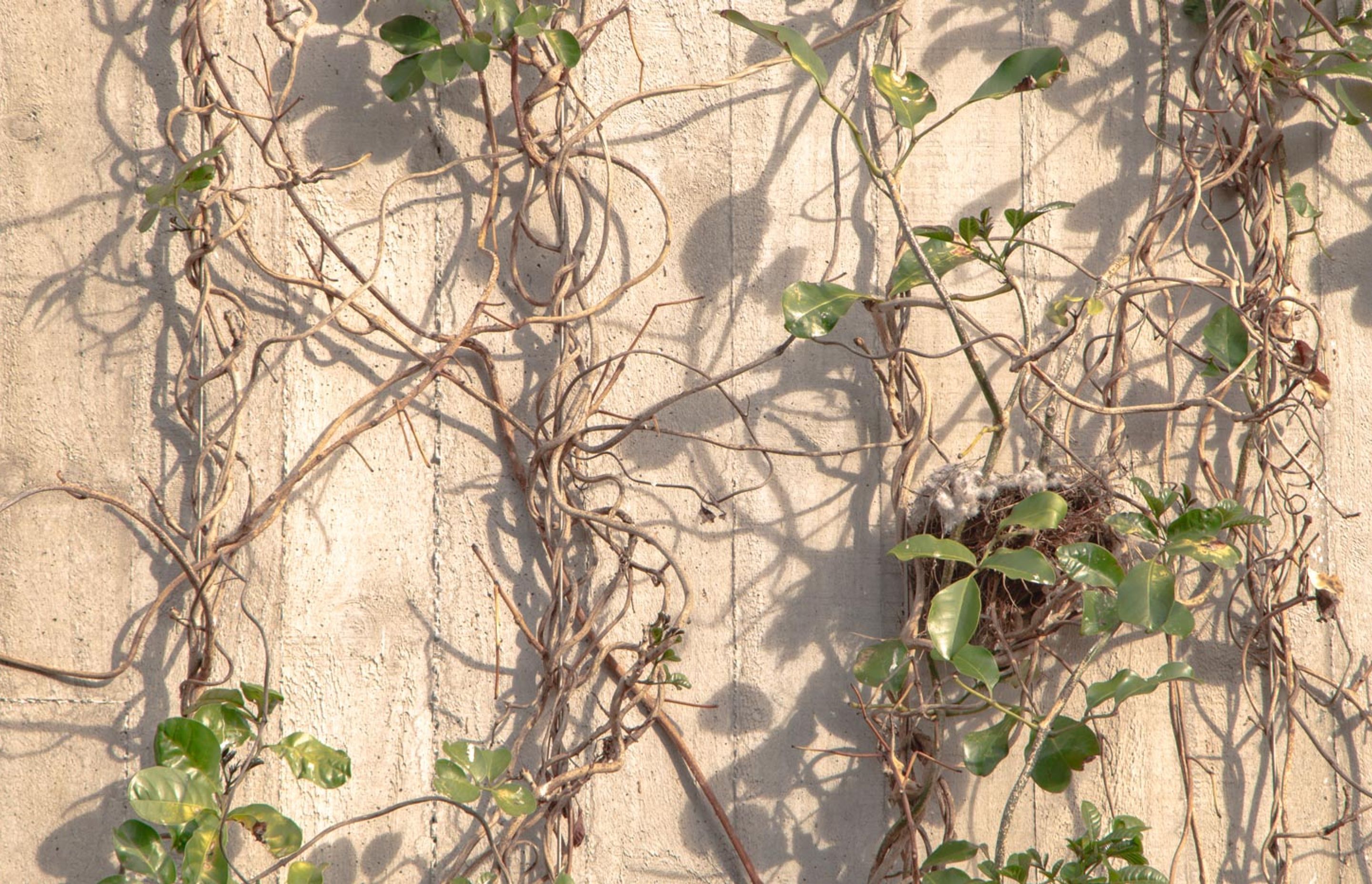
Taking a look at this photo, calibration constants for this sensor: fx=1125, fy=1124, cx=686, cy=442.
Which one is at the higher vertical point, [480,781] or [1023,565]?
[1023,565]

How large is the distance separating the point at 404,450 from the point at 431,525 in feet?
0.33

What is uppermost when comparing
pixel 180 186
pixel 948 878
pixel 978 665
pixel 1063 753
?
pixel 180 186

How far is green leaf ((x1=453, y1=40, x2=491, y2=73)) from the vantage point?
135 cm

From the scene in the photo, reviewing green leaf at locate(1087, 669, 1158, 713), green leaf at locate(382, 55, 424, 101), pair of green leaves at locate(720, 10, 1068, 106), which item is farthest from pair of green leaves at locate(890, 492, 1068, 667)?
green leaf at locate(382, 55, 424, 101)

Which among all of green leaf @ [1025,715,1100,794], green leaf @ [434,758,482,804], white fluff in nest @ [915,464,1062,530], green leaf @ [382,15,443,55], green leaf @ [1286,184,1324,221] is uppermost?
green leaf @ [382,15,443,55]

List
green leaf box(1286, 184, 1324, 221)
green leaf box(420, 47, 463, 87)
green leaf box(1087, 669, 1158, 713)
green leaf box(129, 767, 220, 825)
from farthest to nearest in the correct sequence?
green leaf box(1286, 184, 1324, 221), green leaf box(420, 47, 463, 87), green leaf box(1087, 669, 1158, 713), green leaf box(129, 767, 220, 825)

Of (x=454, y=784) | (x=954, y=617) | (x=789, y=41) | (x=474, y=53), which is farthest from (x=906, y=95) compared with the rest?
(x=454, y=784)

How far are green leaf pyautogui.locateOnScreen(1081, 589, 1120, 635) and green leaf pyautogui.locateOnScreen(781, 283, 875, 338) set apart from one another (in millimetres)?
437

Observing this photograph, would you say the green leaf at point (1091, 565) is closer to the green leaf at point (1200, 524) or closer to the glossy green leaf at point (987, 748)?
the green leaf at point (1200, 524)

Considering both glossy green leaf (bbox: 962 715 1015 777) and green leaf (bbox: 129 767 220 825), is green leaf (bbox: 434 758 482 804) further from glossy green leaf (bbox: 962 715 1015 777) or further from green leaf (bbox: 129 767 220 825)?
glossy green leaf (bbox: 962 715 1015 777)

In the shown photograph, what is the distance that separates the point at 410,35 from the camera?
4.50ft

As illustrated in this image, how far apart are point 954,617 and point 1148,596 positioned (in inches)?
8.5

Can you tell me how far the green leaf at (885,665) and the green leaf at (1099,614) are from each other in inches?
8.1

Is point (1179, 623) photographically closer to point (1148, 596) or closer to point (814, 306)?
point (1148, 596)
